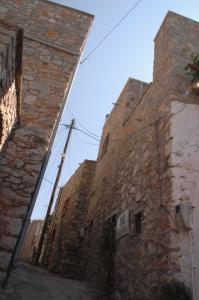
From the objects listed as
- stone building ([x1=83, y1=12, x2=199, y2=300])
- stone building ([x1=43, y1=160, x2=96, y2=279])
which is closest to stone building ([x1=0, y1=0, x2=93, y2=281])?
stone building ([x1=83, y1=12, x2=199, y2=300])

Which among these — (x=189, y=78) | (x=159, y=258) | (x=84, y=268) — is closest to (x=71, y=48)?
(x=189, y=78)

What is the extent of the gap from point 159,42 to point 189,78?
7.49ft

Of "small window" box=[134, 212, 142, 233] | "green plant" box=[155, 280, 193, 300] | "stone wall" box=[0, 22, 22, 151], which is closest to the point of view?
"stone wall" box=[0, 22, 22, 151]

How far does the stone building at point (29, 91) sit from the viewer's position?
3.58 metres

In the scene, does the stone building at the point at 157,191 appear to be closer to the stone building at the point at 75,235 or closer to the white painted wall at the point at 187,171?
the white painted wall at the point at 187,171

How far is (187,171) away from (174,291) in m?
1.87

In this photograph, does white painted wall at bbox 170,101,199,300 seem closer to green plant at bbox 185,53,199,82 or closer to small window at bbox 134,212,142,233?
green plant at bbox 185,53,199,82

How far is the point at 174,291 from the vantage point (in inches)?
133

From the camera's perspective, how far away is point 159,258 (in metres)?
4.01

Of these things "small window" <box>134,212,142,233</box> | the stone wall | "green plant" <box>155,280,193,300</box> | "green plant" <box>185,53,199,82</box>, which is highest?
"green plant" <box>185,53,199,82</box>

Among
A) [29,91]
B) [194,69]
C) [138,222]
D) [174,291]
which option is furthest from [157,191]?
[29,91]

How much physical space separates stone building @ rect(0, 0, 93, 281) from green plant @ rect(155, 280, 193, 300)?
7.16 ft

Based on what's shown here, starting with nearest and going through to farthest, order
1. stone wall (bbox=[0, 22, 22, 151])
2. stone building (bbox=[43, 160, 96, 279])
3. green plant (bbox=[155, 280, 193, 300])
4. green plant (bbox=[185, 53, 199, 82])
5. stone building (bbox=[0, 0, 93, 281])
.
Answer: stone wall (bbox=[0, 22, 22, 151]) < green plant (bbox=[155, 280, 193, 300]) < stone building (bbox=[0, 0, 93, 281]) < green plant (bbox=[185, 53, 199, 82]) < stone building (bbox=[43, 160, 96, 279])

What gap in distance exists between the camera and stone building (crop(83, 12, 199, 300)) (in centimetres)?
392
